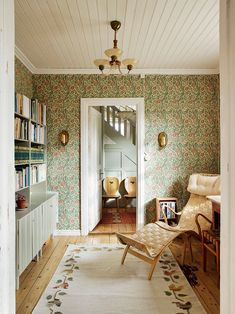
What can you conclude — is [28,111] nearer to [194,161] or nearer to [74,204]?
[74,204]

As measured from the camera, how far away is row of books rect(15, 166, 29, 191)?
3.16m

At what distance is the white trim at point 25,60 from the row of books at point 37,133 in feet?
3.30

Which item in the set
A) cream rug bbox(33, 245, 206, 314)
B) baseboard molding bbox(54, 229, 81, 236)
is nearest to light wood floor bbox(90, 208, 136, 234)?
baseboard molding bbox(54, 229, 81, 236)

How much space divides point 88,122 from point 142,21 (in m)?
2.06

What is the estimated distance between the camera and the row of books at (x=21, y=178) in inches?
124

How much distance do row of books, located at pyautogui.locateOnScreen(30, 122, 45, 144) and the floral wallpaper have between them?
0.30 metres

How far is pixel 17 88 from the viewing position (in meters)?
3.81

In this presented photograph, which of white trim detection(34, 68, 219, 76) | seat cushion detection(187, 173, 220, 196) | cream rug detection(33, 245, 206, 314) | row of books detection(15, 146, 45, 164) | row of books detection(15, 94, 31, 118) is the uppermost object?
white trim detection(34, 68, 219, 76)

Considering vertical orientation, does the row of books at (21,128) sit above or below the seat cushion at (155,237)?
above

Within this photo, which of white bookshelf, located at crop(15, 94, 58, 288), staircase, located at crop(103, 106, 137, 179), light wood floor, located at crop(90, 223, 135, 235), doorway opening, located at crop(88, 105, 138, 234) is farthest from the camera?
staircase, located at crop(103, 106, 137, 179)

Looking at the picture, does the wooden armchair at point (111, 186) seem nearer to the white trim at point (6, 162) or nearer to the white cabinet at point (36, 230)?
the white cabinet at point (36, 230)

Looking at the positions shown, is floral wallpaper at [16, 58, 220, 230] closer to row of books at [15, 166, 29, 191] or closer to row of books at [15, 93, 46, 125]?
row of books at [15, 93, 46, 125]

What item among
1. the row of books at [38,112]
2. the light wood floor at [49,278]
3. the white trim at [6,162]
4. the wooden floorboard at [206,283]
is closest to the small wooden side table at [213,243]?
the wooden floorboard at [206,283]

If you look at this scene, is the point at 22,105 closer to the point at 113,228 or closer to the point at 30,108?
the point at 30,108
